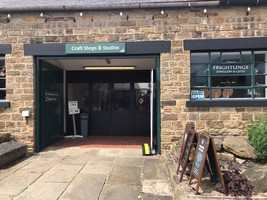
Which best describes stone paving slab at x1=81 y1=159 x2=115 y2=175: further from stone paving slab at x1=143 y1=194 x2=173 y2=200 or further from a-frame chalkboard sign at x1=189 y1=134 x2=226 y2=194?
a-frame chalkboard sign at x1=189 y1=134 x2=226 y2=194

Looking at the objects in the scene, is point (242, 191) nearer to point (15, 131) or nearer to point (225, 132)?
point (225, 132)

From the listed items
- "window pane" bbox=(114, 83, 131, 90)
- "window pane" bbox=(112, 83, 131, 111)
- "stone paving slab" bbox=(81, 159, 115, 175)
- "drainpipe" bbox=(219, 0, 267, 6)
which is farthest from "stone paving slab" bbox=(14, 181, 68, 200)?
"window pane" bbox=(114, 83, 131, 90)

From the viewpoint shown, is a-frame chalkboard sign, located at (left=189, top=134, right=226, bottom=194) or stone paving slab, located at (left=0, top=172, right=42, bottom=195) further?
stone paving slab, located at (left=0, top=172, right=42, bottom=195)

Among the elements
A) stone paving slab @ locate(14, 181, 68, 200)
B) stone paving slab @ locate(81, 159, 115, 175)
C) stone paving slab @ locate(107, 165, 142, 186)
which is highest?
stone paving slab @ locate(81, 159, 115, 175)

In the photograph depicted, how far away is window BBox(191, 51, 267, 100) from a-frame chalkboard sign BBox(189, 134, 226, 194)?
139 inches

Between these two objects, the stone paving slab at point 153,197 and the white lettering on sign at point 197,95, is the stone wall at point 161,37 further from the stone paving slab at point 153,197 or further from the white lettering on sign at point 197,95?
the stone paving slab at point 153,197

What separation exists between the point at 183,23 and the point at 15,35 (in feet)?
16.5

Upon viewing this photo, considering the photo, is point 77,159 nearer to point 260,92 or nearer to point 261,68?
point 260,92

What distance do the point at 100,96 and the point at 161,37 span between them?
15.7 feet

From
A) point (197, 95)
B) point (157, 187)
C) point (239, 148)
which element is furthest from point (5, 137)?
point (239, 148)

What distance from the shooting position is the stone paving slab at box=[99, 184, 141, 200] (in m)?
4.94

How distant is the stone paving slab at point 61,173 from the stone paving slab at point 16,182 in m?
0.25

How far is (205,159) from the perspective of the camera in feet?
14.7

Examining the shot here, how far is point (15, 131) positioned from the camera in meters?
8.36
